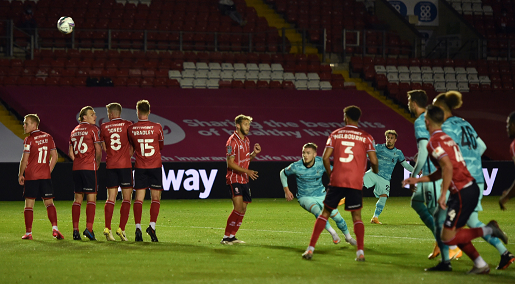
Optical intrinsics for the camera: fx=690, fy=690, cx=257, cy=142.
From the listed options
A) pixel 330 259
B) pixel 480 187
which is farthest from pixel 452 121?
pixel 330 259

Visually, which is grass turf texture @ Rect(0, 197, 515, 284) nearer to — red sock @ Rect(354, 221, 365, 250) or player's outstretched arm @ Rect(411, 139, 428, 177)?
red sock @ Rect(354, 221, 365, 250)

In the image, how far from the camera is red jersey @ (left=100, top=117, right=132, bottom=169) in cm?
1046

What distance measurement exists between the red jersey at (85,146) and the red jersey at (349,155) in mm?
4123

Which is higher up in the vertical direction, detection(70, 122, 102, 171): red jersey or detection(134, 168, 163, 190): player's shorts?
detection(70, 122, 102, 171): red jersey

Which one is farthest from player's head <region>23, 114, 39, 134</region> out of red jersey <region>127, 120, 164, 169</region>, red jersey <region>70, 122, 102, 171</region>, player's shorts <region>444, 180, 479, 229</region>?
player's shorts <region>444, 180, 479, 229</region>

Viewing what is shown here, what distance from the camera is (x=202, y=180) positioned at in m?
19.7

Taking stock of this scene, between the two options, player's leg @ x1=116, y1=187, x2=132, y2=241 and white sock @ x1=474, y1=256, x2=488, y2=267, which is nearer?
white sock @ x1=474, y1=256, x2=488, y2=267

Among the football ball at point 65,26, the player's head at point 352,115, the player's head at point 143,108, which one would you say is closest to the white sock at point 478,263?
the player's head at point 352,115

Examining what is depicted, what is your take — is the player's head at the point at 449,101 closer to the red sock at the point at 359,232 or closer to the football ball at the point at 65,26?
the red sock at the point at 359,232

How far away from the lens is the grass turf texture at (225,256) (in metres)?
7.17

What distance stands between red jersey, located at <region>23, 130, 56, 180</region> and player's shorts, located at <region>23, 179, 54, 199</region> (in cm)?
6

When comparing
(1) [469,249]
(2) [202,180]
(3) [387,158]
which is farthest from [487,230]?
(2) [202,180]

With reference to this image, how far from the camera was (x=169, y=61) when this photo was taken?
A: 25.7 metres

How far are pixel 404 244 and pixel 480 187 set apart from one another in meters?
2.74
